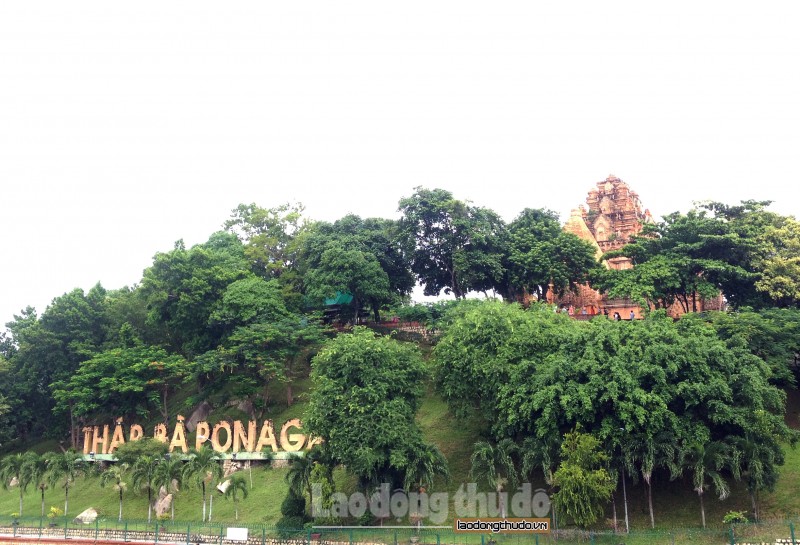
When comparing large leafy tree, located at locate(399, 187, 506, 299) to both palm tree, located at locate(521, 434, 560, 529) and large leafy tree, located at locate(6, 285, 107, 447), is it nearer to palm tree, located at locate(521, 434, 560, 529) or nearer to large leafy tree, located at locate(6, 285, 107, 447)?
palm tree, located at locate(521, 434, 560, 529)

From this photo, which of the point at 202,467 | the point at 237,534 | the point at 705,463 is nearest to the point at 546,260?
the point at 705,463

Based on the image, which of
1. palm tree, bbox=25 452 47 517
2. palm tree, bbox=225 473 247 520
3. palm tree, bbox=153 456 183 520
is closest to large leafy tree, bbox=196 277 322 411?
palm tree, bbox=153 456 183 520

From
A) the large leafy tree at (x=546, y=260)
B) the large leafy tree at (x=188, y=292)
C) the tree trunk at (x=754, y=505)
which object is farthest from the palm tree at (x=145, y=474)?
the tree trunk at (x=754, y=505)

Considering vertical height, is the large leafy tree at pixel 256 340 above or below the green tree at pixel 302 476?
above

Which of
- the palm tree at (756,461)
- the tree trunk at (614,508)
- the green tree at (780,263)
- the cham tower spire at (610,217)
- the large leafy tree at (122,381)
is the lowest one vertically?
the tree trunk at (614,508)

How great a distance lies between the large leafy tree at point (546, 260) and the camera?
47.9m

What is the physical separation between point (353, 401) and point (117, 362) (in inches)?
854

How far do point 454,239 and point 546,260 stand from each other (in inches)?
258

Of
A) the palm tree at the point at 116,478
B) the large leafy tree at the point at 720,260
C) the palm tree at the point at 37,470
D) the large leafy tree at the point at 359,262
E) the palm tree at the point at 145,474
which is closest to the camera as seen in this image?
the palm tree at the point at 145,474

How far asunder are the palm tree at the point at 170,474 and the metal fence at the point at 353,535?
1.89m

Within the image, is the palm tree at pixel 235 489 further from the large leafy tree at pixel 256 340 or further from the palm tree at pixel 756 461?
the palm tree at pixel 756 461

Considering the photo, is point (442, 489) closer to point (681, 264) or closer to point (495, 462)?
point (495, 462)

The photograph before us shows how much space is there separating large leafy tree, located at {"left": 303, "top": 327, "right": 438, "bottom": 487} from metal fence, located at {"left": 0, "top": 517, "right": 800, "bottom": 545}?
2.93m

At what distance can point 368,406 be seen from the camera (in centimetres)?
3192
